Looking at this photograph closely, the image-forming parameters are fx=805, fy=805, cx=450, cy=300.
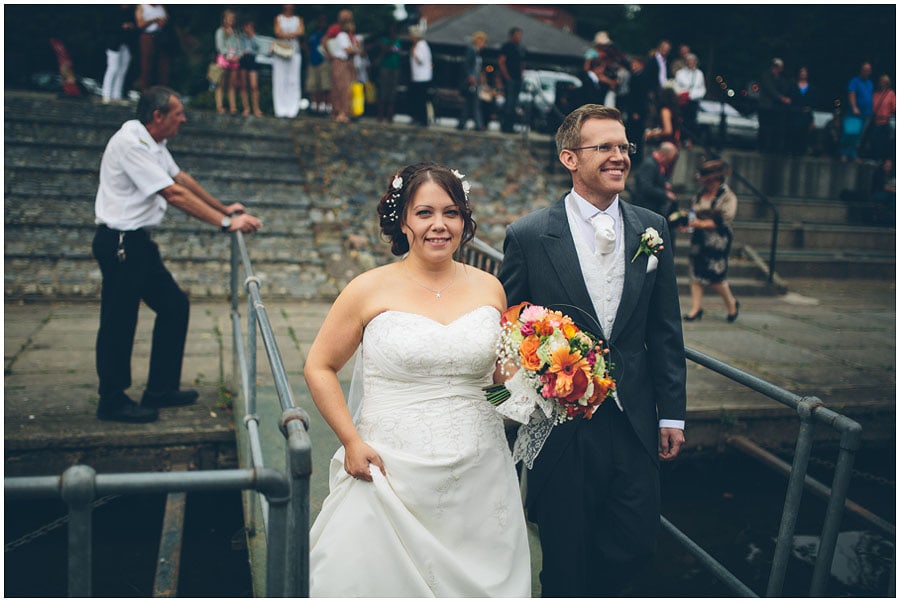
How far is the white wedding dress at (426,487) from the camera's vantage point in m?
2.61

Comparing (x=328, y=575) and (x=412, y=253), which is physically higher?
(x=412, y=253)

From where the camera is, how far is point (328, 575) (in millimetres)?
2586

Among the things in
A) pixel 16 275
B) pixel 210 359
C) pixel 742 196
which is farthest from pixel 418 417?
pixel 742 196

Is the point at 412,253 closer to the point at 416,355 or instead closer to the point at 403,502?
the point at 416,355

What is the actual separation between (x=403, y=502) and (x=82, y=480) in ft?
4.20

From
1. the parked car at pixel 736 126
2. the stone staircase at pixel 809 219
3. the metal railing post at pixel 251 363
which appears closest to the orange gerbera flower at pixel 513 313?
the metal railing post at pixel 251 363

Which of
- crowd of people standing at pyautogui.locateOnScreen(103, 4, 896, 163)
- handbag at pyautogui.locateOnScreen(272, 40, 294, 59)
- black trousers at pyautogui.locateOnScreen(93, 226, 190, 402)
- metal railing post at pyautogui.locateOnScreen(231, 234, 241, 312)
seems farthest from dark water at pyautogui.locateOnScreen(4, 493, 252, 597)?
handbag at pyautogui.locateOnScreen(272, 40, 294, 59)

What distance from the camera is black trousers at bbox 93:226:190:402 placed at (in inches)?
200

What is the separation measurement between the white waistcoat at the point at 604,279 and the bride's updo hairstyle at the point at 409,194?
41 centimetres

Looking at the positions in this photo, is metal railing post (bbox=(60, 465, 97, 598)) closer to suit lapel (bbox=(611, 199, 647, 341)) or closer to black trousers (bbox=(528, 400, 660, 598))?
black trousers (bbox=(528, 400, 660, 598))

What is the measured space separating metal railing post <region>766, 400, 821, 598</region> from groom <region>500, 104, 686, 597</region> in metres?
0.42

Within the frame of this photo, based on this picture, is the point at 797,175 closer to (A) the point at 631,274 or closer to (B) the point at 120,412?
(B) the point at 120,412

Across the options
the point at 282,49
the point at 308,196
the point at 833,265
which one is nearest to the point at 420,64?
the point at 282,49

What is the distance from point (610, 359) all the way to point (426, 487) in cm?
78
